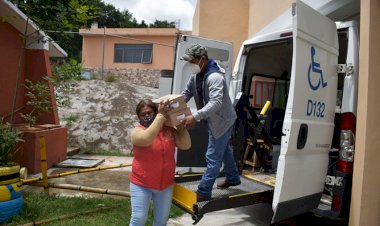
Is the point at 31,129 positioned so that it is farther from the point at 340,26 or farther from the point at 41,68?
the point at 340,26

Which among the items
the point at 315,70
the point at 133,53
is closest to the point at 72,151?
the point at 315,70

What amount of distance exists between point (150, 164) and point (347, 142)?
1926mm

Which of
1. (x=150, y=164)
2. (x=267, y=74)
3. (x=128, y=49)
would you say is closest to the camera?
(x=150, y=164)

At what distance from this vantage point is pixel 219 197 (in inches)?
142

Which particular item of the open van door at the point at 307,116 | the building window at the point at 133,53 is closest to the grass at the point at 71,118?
the building window at the point at 133,53

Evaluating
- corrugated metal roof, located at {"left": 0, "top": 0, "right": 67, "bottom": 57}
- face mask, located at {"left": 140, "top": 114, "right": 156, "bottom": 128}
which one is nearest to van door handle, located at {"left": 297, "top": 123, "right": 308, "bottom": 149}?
face mask, located at {"left": 140, "top": 114, "right": 156, "bottom": 128}

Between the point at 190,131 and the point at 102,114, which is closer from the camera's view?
the point at 190,131

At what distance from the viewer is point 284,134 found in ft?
10.7

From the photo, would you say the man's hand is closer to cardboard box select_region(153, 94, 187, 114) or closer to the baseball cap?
cardboard box select_region(153, 94, 187, 114)

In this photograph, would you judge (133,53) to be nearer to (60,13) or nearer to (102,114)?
(102,114)

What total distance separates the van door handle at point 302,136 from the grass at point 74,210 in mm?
2187

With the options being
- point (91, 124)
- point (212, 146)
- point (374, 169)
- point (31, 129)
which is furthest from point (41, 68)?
point (374, 169)

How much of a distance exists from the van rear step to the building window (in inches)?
694

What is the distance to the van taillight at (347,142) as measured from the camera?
3.48m
